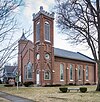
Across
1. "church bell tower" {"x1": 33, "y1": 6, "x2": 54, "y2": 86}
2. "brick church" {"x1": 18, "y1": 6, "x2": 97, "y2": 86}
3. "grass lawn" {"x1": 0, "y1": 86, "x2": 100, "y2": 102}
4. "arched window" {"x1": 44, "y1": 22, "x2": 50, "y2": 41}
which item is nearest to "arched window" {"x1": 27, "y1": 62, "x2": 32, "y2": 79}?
"brick church" {"x1": 18, "y1": 6, "x2": 97, "y2": 86}

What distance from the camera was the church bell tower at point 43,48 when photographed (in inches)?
1934

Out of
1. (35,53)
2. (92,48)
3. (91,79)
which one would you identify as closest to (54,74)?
(35,53)

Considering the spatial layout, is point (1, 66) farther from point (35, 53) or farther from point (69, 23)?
point (35, 53)

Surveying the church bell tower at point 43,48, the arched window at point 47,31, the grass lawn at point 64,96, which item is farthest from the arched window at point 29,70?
the grass lawn at point 64,96

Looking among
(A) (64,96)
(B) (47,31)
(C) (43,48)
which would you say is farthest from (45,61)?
(A) (64,96)

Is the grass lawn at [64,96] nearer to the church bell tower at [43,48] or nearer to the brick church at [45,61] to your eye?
the brick church at [45,61]

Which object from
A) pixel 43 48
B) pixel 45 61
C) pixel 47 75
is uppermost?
pixel 43 48

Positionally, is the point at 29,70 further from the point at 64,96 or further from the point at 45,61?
the point at 64,96

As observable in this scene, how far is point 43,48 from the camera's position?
163ft

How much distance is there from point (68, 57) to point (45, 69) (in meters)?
8.89

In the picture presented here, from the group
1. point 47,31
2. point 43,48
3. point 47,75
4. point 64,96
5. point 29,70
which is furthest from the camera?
point 29,70

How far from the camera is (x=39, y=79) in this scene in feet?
160

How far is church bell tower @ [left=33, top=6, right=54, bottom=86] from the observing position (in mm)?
49134

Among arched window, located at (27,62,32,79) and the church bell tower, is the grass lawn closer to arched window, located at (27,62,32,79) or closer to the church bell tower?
the church bell tower
